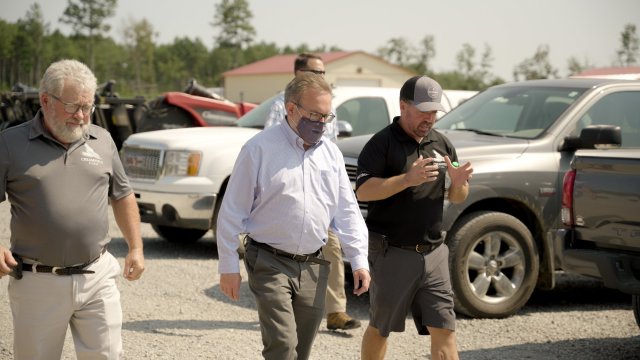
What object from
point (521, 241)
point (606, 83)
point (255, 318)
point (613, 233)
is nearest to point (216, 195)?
point (255, 318)

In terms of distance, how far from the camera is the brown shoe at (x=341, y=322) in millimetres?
6789

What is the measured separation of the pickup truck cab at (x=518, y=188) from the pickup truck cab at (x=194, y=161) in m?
1.82

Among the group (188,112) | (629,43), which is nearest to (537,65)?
(629,43)

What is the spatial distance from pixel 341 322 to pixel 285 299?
275cm

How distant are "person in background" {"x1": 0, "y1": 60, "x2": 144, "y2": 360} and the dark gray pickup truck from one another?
3.37m

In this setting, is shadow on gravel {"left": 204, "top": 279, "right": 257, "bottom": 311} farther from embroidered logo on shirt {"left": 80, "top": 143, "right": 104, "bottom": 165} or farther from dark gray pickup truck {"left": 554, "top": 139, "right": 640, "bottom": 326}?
embroidered logo on shirt {"left": 80, "top": 143, "right": 104, "bottom": 165}

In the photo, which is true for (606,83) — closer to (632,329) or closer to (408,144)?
(632,329)

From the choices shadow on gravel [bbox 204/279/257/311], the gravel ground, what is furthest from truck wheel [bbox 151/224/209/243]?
shadow on gravel [bbox 204/279/257/311]

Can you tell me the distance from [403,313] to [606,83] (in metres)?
4.08

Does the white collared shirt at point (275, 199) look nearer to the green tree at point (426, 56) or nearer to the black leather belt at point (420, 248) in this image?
the black leather belt at point (420, 248)

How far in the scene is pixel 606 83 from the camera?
26.0 feet

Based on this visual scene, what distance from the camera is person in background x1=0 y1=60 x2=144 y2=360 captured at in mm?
3906

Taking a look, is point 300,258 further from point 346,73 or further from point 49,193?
point 346,73

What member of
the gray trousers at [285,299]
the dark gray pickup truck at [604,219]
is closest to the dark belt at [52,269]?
the gray trousers at [285,299]
